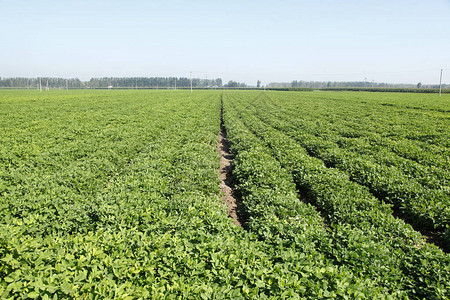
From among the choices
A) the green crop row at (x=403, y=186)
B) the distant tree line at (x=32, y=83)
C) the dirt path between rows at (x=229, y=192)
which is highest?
the distant tree line at (x=32, y=83)

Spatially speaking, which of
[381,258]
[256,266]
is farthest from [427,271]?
[256,266]

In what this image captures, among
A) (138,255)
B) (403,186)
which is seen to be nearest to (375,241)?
(403,186)

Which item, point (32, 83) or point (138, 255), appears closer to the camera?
point (138, 255)

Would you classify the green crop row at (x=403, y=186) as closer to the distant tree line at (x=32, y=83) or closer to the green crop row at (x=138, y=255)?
the green crop row at (x=138, y=255)

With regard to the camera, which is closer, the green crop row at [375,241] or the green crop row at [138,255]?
the green crop row at [138,255]

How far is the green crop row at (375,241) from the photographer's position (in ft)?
15.1

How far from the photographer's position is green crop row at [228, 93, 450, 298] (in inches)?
181

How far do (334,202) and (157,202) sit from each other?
A: 16.8ft

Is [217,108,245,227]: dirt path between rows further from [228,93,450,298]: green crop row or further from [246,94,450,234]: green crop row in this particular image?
[246,94,450,234]: green crop row

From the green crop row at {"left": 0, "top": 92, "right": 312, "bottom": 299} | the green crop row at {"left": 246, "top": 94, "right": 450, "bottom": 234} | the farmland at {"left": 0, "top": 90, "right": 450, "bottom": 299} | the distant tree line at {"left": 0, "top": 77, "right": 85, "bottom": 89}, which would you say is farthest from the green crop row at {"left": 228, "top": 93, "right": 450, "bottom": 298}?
the distant tree line at {"left": 0, "top": 77, "right": 85, "bottom": 89}

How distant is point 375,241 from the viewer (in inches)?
223

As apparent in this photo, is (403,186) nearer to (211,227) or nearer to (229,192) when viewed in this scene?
(229,192)

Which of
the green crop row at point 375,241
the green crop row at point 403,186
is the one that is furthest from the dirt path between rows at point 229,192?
the green crop row at point 403,186

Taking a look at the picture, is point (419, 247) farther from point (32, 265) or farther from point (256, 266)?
point (32, 265)
